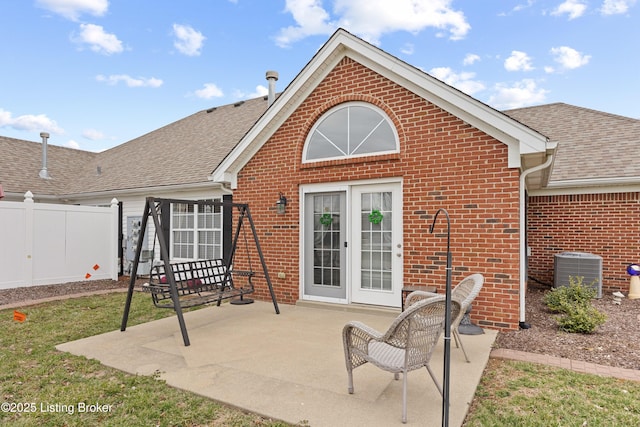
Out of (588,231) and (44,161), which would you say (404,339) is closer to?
(588,231)

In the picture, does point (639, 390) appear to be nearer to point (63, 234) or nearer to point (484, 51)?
point (484, 51)

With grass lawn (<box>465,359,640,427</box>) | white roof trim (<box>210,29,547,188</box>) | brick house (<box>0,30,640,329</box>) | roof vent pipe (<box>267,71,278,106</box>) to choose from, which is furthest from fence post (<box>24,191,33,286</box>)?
grass lawn (<box>465,359,640,427</box>)

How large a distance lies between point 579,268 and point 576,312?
3.31 m

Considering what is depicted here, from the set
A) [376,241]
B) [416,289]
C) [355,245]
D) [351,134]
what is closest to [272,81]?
[351,134]

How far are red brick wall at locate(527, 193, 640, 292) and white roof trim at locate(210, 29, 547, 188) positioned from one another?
4923 mm

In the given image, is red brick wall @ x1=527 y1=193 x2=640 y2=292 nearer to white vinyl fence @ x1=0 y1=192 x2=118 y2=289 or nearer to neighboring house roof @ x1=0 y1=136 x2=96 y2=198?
white vinyl fence @ x1=0 y1=192 x2=118 y2=289

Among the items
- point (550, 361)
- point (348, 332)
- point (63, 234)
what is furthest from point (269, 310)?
point (63, 234)

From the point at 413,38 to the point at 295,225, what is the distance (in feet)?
26.9

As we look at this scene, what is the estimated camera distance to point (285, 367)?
400 cm

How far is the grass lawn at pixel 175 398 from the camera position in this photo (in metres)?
2.99

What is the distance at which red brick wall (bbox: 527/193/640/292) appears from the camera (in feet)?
27.6

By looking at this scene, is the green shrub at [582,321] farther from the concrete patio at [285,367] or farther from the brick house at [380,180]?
the concrete patio at [285,367]

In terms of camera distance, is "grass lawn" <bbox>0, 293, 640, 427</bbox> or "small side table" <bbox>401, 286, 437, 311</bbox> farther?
"small side table" <bbox>401, 286, 437, 311</bbox>

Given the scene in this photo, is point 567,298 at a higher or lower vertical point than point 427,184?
lower
